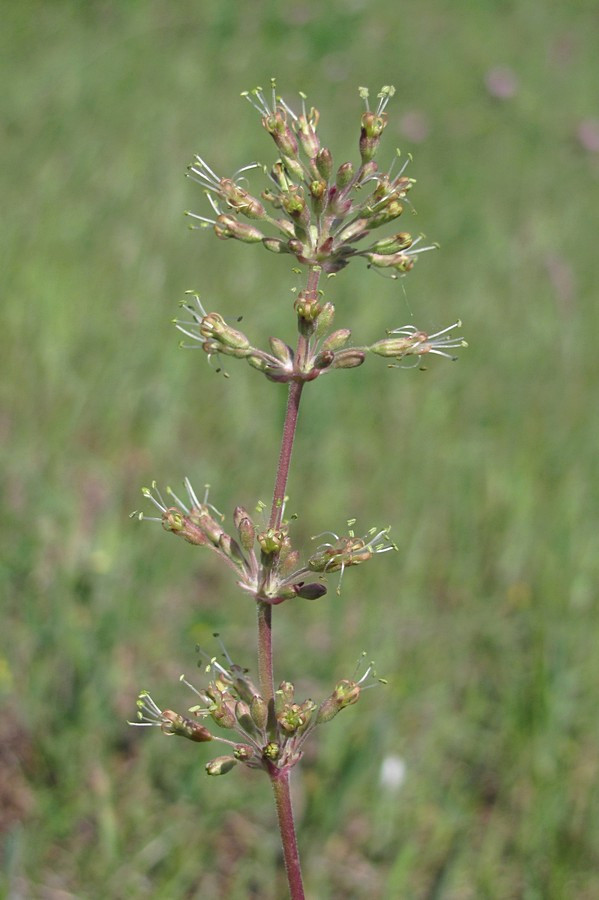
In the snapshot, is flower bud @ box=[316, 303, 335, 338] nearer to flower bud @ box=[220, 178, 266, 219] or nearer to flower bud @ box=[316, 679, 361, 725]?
flower bud @ box=[220, 178, 266, 219]

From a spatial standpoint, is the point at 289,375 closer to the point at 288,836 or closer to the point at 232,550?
the point at 232,550

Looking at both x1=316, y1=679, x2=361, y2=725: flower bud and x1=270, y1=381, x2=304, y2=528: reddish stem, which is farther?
x1=316, y1=679, x2=361, y2=725: flower bud

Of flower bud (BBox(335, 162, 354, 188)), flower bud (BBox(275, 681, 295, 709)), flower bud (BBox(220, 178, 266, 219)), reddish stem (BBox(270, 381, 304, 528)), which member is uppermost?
flower bud (BBox(335, 162, 354, 188))

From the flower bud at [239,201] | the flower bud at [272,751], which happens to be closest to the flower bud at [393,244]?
the flower bud at [239,201]

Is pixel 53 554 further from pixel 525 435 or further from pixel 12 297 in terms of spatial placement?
pixel 525 435

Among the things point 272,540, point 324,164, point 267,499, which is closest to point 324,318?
point 324,164

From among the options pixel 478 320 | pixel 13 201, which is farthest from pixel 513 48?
pixel 13 201

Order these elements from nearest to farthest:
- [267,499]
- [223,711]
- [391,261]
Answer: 1. [223,711]
2. [391,261]
3. [267,499]

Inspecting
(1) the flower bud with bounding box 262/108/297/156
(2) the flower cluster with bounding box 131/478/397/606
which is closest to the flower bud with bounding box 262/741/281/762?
(2) the flower cluster with bounding box 131/478/397/606

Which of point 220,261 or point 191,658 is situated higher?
point 220,261
